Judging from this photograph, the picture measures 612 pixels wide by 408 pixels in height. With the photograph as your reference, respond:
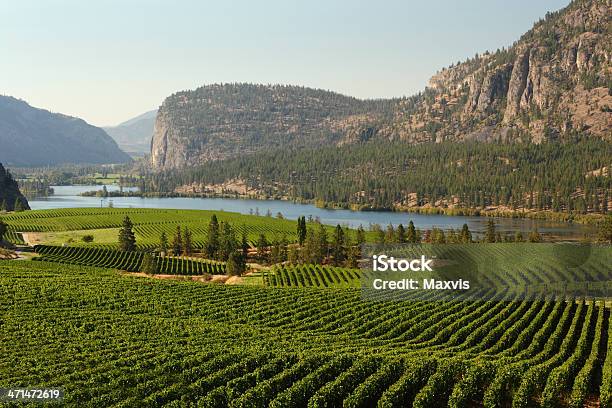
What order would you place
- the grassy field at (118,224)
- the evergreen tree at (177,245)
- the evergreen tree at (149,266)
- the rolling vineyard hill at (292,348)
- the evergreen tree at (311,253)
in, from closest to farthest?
1. the rolling vineyard hill at (292,348)
2. the evergreen tree at (149,266)
3. the evergreen tree at (311,253)
4. the evergreen tree at (177,245)
5. the grassy field at (118,224)

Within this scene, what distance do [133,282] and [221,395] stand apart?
37.1 m

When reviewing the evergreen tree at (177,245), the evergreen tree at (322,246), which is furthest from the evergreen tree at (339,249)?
the evergreen tree at (177,245)

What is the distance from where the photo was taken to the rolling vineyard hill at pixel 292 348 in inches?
1105

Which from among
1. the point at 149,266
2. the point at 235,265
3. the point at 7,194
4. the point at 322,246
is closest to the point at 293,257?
the point at 322,246

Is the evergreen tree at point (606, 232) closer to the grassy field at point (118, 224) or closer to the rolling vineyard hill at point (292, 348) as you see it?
the grassy field at point (118, 224)

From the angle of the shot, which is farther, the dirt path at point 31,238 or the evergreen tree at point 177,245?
the dirt path at point 31,238

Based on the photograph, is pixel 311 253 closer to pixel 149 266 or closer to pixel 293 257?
pixel 293 257

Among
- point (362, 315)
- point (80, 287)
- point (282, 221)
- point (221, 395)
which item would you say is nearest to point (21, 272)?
point (80, 287)

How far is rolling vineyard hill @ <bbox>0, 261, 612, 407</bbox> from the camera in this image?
28.1 metres

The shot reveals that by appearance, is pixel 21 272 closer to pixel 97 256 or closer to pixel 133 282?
pixel 133 282

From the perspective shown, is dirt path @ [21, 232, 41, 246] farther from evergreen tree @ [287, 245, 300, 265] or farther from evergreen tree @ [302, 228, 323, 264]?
evergreen tree @ [302, 228, 323, 264]

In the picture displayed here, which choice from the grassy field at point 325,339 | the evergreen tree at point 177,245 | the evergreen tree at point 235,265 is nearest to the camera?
the grassy field at point 325,339

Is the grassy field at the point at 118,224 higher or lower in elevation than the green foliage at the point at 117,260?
higher

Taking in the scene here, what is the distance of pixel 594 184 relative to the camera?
187625 mm
